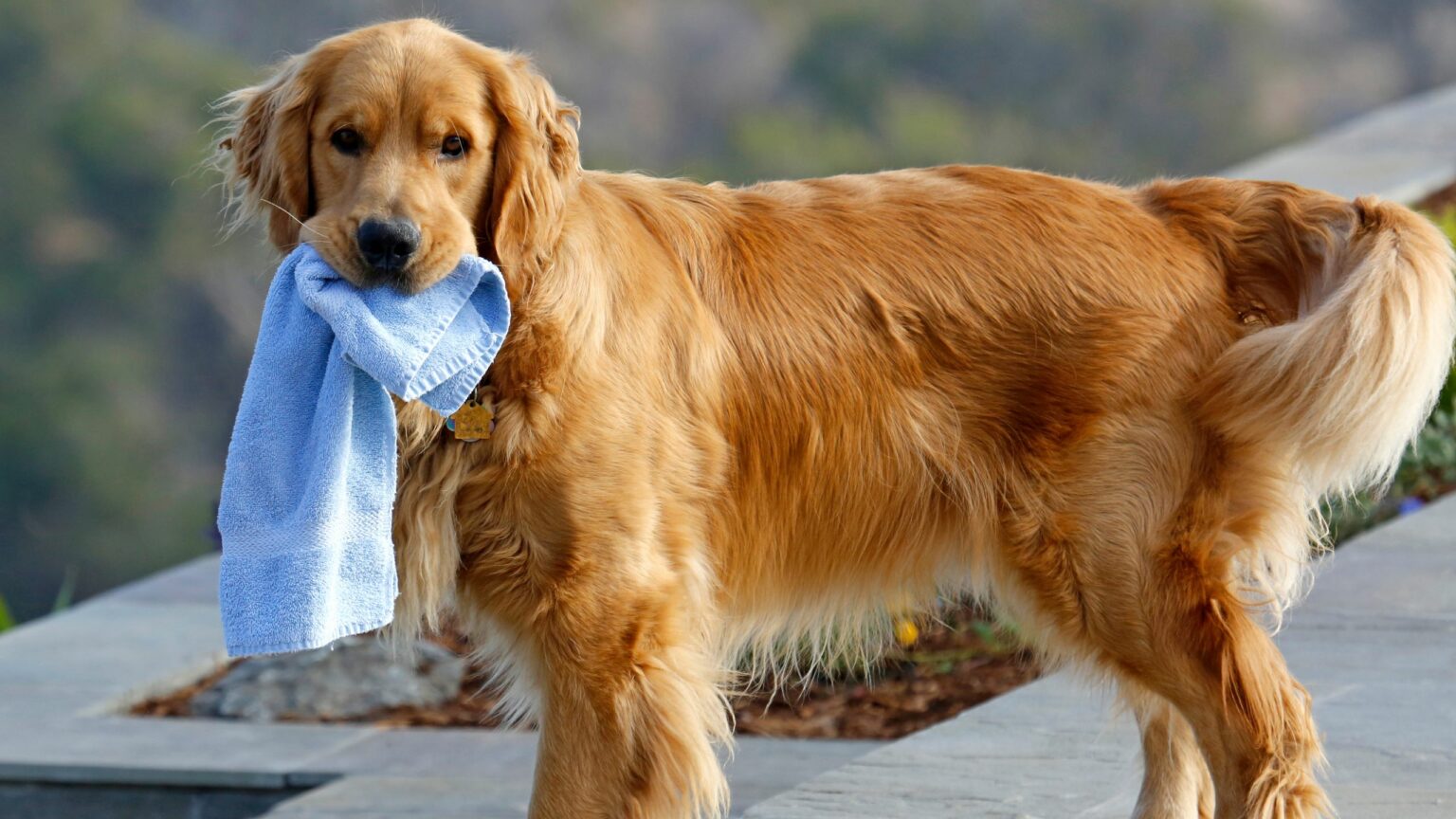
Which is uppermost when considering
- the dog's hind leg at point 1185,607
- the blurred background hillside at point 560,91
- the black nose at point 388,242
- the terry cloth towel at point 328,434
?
the blurred background hillside at point 560,91

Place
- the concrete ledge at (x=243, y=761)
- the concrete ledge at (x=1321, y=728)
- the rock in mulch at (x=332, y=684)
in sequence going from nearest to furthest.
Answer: the concrete ledge at (x=1321, y=728) < the concrete ledge at (x=243, y=761) < the rock in mulch at (x=332, y=684)

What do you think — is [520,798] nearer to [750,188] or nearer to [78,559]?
[750,188]

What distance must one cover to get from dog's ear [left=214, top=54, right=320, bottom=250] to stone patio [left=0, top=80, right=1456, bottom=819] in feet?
5.94

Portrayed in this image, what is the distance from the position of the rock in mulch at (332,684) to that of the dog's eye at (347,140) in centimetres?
306

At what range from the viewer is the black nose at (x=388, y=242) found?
3295 mm

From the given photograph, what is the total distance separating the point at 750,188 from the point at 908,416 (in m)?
0.70

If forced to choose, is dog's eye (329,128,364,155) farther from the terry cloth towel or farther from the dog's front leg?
the dog's front leg

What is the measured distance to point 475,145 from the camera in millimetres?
3475

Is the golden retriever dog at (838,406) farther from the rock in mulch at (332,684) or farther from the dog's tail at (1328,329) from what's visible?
the rock in mulch at (332,684)

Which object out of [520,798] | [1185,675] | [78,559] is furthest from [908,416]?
[78,559]

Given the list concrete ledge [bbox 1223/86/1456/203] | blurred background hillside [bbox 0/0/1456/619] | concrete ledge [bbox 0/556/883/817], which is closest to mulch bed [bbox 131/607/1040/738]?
concrete ledge [bbox 0/556/883/817]

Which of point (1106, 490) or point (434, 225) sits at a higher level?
point (434, 225)

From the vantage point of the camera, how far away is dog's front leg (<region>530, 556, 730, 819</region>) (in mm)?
3580

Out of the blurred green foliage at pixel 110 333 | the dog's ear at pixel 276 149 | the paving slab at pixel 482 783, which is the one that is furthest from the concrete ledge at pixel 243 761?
the blurred green foliage at pixel 110 333
